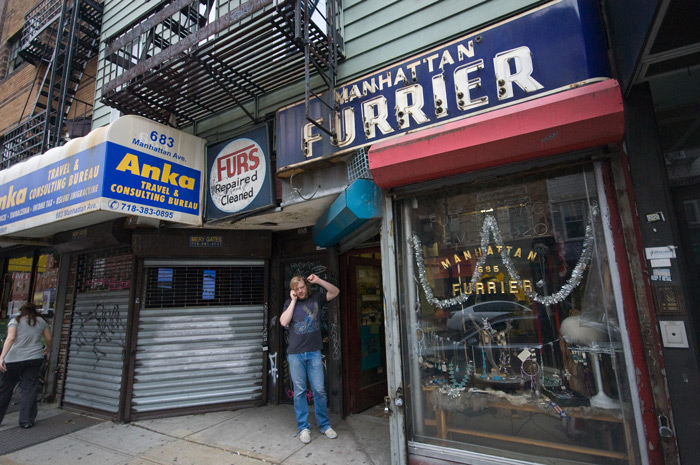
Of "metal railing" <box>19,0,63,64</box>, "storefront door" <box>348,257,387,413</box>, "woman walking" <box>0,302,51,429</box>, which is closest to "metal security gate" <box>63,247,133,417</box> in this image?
"woman walking" <box>0,302,51,429</box>

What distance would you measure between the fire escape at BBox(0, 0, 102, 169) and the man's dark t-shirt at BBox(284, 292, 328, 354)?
18.8 feet

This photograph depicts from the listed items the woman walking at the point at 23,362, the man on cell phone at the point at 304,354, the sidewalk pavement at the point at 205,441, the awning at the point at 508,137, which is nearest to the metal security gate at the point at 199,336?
the sidewalk pavement at the point at 205,441

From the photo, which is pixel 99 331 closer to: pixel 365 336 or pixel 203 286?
pixel 203 286

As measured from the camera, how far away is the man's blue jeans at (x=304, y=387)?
4316 millimetres

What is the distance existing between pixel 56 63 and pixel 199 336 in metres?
6.60

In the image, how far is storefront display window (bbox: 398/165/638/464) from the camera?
9.37ft

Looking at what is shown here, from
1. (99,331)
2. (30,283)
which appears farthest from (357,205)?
(30,283)

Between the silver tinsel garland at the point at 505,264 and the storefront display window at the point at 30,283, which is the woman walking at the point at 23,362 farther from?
the silver tinsel garland at the point at 505,264

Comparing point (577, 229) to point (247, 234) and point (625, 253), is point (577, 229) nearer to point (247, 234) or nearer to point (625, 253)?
point (625, 253)

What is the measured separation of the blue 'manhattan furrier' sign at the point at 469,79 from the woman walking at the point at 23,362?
15.0 feet

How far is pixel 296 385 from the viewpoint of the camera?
170 inches

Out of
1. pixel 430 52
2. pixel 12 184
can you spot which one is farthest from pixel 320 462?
pixel 12 184

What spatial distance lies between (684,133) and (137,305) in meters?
6.78

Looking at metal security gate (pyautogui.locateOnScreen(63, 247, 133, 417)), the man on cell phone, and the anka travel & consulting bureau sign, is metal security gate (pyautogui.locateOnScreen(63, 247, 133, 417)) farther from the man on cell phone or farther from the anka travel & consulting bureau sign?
the man on cell phone
